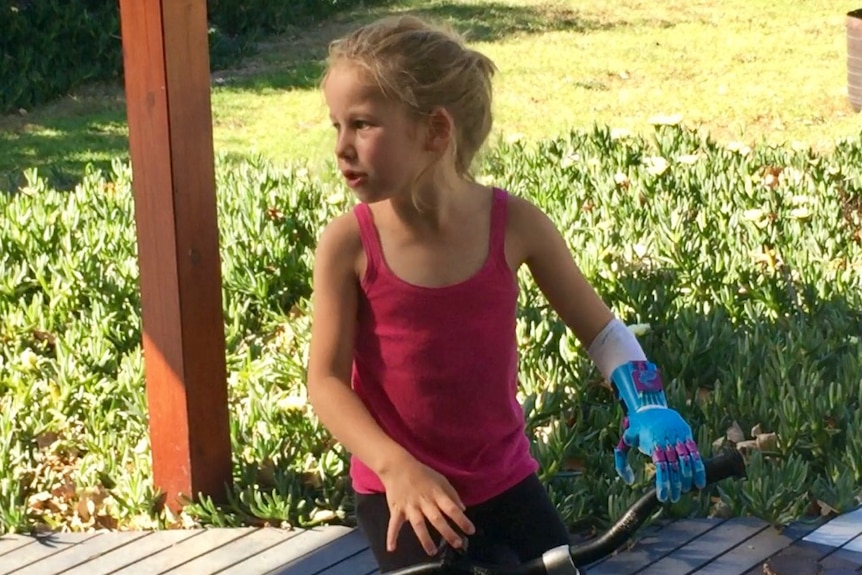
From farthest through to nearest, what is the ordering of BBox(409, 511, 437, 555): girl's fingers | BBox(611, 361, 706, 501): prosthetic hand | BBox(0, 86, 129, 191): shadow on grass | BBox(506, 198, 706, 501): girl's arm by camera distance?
BBox(0, 86, 129, 191): shadow on grass, BBox(506, 198, 706, 501): girl's arm, BBox(611, 361, 706, 501): prosthetic hand, BBox(409, 511, 437, 555): girl's fingers

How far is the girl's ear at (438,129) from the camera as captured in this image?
8.13 feet

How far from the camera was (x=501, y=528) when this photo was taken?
2645mm

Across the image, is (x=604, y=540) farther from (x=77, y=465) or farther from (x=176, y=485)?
(x=77, y=465)

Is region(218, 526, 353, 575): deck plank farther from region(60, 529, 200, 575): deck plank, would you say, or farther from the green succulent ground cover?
region(60, 529, 200, 575): deck plank

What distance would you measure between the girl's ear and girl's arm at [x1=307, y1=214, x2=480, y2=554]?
0.20m

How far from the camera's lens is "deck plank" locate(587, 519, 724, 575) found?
3.87 meters

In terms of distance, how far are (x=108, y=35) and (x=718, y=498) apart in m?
9.74

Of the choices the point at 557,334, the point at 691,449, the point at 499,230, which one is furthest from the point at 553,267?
the point at 557,334

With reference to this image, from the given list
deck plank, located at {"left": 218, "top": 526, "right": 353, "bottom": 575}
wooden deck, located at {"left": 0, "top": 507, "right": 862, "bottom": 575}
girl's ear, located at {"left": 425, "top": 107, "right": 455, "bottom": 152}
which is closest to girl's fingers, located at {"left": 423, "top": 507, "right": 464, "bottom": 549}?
girl's ear, located at {"left": 425, "top": 107, "right": 455, "bottom": 152}

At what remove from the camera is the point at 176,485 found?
4.32 metres

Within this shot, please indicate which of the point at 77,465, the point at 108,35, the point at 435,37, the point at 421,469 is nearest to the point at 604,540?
the point at 421,469

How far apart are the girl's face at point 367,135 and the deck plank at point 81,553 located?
203 centimetres

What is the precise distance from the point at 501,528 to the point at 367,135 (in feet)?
2.53

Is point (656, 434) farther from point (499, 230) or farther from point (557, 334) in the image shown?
point (557, 334)
